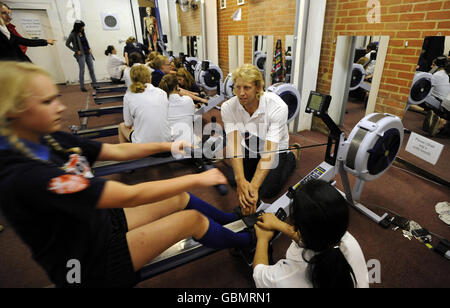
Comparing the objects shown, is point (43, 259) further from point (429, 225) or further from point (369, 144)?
point (429, 225)

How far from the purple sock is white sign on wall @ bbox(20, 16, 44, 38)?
908cm

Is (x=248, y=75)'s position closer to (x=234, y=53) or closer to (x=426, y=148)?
(x=426, y=148)

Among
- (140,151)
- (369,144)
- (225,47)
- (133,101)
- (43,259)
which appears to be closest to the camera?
(43,259)

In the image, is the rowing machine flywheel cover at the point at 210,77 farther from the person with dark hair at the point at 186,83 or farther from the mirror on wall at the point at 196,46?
the mirror on wall at the point at 196,46

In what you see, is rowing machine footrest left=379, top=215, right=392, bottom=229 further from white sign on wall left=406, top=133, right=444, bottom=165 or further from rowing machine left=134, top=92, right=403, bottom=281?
white sign on wall left=406, top=133, right=444, bottom=165

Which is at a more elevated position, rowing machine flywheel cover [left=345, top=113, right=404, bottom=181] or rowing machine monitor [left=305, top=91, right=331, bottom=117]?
rowing machine monitor [left=305, top=91, right=331, bottom=117]

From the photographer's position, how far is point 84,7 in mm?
7871

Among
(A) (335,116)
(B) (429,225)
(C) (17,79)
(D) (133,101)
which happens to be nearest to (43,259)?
(C) (17,79)

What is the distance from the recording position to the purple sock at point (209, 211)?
154 cm

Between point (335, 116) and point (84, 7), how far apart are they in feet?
27.5

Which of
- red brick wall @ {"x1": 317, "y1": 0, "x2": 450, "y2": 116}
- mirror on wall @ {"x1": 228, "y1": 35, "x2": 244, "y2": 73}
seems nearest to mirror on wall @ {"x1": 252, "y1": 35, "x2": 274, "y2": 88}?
mirror on wall @ {"x1": 228, "y1": 35, "x2": 244, "y2": 73}

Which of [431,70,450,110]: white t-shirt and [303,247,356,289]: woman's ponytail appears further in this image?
[431,70,450,110]: white t-shirt

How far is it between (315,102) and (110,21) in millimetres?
8899

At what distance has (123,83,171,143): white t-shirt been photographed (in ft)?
7.98
